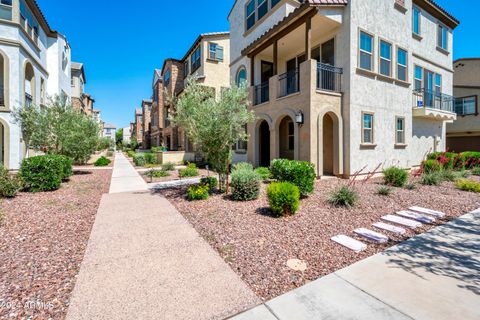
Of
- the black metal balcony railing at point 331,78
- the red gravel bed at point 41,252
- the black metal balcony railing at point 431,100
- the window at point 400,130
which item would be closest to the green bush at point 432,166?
the window at point 400,130

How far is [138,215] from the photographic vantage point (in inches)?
251

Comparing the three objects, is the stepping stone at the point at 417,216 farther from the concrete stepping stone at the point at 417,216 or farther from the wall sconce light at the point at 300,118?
the wall sconce light at the point at 300,118

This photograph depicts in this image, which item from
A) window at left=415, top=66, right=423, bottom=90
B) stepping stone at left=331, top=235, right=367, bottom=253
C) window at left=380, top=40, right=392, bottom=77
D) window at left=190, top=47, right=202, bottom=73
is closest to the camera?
stepping stone at left=331, top=235, right=367, bottom=253

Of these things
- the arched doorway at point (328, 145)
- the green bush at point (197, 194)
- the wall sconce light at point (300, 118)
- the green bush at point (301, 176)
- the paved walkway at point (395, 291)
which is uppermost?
the wall sconce light at point (300, 118)

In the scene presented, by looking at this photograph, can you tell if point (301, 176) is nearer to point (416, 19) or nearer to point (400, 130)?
point (400, 130)

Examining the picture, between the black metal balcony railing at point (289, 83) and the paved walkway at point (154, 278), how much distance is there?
29.8 feet

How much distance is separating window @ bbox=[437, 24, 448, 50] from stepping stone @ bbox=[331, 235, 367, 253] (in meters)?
19.2

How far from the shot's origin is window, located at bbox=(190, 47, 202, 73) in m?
21.5

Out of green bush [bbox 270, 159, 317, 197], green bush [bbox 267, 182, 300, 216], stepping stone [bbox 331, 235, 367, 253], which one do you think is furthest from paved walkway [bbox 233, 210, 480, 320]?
green bush [bbox 270, 159, 317, 197]

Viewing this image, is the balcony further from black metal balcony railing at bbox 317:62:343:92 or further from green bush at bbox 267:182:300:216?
green bush at bbox 267:182:300:216

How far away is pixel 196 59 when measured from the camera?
22281mm

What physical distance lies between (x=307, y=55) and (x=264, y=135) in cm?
603

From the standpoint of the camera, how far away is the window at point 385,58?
Answer: 1237 cm

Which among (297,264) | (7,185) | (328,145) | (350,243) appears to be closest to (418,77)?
(328,145)
